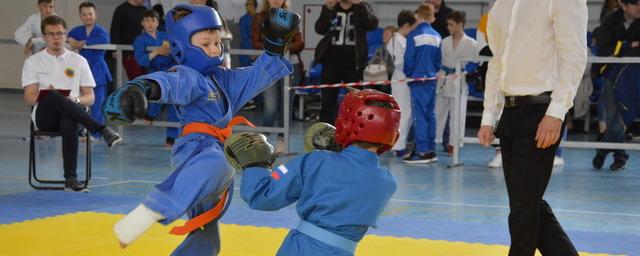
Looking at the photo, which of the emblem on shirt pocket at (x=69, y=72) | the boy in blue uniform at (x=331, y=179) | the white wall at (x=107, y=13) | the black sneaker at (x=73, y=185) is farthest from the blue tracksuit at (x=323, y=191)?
the white wall at (x=107, y=13)

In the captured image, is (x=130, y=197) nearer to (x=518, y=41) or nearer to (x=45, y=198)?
(x=45, y=198)

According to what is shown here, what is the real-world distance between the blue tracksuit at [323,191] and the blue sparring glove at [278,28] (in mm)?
1320

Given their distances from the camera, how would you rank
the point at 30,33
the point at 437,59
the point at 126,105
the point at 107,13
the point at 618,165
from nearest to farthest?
1. the point at 126,105
2. the point at 618,165
3. the point at 437,59
4. the point at 30,33
5. the point at 107,13

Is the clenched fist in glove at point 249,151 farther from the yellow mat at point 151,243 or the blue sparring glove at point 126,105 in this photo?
the yellow mat at point 151,243

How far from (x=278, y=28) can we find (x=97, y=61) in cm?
783

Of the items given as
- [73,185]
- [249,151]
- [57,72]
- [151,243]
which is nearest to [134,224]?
[249,151]

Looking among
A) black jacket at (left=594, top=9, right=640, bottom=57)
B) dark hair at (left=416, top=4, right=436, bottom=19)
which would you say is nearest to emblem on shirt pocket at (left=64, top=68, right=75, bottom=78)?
dark hair at (left=416, top=4, right=436, bottom=19)

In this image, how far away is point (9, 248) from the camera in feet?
19.6

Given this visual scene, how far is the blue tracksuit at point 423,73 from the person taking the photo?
36.1ft

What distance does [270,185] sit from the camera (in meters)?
3.55

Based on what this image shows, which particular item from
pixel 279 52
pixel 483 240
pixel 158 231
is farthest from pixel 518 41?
pixel 158 231

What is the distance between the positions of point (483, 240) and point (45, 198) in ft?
11.7

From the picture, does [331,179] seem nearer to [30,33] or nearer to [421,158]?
[421,158]

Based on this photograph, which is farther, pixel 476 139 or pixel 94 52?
pixel 94 52
